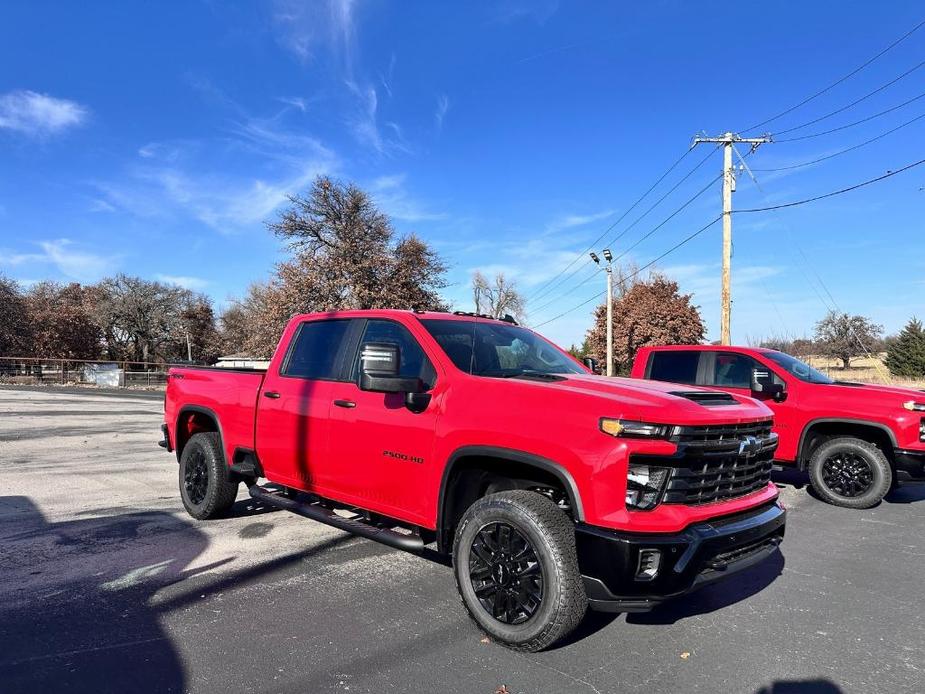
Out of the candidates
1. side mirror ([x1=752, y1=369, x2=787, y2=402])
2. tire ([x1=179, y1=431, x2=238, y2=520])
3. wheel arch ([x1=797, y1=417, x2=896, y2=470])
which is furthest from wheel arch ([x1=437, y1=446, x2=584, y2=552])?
wheel arch ([x1=797, y1=417, x2=896, y2=470])

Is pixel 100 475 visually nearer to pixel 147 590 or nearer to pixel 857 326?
pixel 147 590

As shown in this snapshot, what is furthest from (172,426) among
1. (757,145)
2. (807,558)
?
(757,145)

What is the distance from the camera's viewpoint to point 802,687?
308 centimetres

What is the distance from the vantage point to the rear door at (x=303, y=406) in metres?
4.72

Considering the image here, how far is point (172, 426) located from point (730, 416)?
5512 millimetres

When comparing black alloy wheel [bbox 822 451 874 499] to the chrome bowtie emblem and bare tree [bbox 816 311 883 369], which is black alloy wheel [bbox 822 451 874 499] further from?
bare tree [bbox 816 311 883 369]

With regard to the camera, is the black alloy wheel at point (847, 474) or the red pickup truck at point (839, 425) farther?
the black alloy wheel at point (847, 474)

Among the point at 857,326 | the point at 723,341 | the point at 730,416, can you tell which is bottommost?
the point at 730,416

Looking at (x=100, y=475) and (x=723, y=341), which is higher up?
(x=723, y=341)

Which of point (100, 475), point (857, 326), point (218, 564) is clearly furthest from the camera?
point (857, 326)

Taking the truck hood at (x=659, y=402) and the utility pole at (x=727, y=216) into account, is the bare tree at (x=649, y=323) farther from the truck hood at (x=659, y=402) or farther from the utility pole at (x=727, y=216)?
the truck hood at (x=659, y=402)

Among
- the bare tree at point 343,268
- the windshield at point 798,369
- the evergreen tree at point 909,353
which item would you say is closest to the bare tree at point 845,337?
the evergreen tree at point 909,353

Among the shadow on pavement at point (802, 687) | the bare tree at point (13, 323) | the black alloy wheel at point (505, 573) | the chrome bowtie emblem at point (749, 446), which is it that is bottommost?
the shadow on pavement at point (802, 687)

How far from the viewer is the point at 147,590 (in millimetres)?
4195
